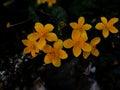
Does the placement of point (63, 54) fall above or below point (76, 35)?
below

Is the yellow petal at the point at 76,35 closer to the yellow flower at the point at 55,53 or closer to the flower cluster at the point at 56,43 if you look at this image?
the flower cluster at the point at 56,43

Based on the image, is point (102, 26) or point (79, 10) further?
point (79, 10)

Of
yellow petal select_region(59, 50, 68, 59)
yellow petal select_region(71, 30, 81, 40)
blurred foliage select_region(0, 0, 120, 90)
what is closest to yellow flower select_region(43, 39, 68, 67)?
yellow petal select_region(59, 50, 68, 59)

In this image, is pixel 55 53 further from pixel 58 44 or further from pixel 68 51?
pixel 68 51

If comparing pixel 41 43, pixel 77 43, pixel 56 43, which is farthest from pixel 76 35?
pixel 41 43

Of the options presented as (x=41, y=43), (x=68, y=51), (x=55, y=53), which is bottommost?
(x=68, y=51)

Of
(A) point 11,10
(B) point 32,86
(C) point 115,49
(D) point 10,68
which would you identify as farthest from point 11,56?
(C) point 115,49

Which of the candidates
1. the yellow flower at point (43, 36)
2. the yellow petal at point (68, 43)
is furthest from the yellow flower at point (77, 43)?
the yellow flower at point (43, 36)

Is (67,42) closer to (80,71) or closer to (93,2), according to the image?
(80,71)
